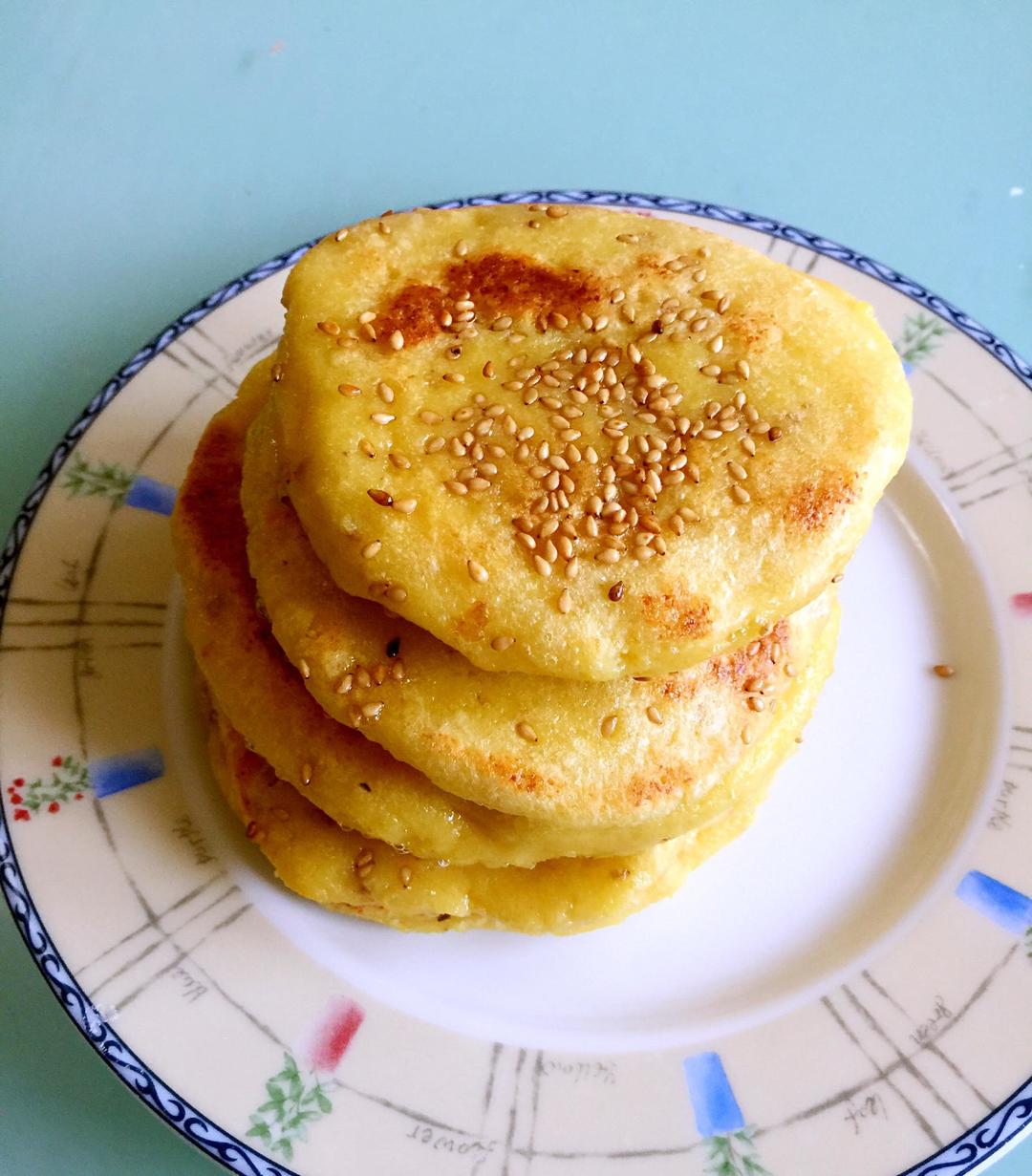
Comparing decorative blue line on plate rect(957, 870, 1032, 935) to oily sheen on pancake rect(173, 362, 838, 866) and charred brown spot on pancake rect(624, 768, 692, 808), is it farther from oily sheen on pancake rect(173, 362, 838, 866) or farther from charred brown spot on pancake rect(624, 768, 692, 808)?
charred brown spot on pancake rect(624, 768, 692, 808)

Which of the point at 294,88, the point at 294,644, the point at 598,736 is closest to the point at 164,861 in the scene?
the point at 294,644

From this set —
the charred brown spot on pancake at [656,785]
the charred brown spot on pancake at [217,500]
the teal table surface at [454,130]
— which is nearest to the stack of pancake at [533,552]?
the charred brown spot on pancake at [656,785]

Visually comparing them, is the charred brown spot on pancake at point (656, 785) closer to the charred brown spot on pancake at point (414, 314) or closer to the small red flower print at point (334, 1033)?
the small red flower print at point (334, 1033)

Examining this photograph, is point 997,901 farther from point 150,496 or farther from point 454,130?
point 454,130

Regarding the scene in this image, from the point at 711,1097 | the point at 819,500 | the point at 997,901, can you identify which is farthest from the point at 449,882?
the point at 997,901

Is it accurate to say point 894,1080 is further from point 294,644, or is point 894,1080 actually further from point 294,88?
point 294,88
